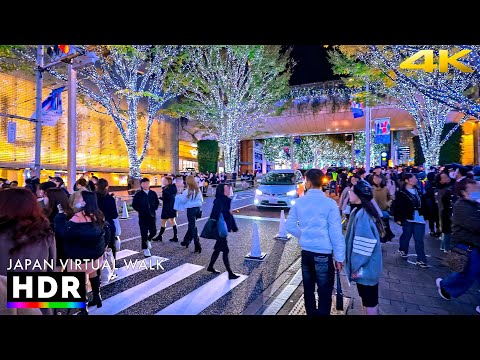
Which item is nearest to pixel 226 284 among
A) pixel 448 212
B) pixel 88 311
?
pixel 88 311

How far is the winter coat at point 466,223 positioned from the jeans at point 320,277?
2.08 meters

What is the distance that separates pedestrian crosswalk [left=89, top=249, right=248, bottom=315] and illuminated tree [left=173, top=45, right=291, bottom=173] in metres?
15.0

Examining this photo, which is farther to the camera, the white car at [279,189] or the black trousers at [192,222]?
the white car at [279,189]

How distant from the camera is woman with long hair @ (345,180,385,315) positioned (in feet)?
10.1

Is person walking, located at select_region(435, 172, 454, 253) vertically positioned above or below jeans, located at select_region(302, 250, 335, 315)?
above

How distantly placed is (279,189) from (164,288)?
861 cm

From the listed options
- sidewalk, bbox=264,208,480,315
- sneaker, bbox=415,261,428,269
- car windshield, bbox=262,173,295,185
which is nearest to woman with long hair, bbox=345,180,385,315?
sidewalk, bbox=264,208,480,315

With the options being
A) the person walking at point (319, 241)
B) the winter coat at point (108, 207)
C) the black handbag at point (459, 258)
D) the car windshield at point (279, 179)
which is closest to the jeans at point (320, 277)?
the person walking at point (319, 241)

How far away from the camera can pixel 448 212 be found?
6.16 m

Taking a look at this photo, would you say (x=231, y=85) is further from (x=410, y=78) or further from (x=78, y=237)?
(x=78, y=237)

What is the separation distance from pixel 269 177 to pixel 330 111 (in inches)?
730

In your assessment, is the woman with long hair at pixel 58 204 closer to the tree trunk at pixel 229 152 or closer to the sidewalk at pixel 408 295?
the sidewalk at pixel 408 295

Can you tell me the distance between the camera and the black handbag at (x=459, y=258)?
379 centimetres

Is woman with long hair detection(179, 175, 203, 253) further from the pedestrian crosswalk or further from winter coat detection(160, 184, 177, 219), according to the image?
the pedestrian crosswalk
